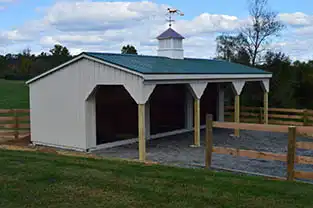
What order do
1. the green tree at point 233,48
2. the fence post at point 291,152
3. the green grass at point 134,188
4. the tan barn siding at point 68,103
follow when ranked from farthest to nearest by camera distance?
1. the green tree at point 233,48
2. the tan barn siding at point 68,103
3. the fence post at point 291,152
4. the green grass at point 134,188

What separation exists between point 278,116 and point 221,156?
30.1ft

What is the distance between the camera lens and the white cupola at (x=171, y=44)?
53.0 ft

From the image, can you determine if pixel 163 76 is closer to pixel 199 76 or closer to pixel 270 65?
pixel 199 76

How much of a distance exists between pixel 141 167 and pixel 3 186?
255 centimetres

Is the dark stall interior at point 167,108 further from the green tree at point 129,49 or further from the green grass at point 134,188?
the green tree at point 129,49

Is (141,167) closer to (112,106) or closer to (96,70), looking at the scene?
(96,70)

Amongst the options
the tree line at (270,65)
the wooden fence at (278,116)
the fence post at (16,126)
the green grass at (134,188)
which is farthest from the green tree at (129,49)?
the green grass at (134,188)

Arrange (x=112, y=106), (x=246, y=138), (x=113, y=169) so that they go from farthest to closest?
1. (x=246, y=138)
2. (x=112, y=106)
3. (x=113, y=169)

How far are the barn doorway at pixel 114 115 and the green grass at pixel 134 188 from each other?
5.87 m

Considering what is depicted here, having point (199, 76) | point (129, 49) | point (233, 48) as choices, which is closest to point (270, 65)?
point (233, 48)

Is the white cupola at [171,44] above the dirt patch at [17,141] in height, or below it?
above

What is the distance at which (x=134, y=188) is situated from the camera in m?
5.38

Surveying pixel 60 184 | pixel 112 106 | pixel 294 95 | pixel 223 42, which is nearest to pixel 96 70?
pixel 112 106

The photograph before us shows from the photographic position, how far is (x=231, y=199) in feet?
16.2
